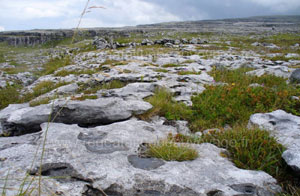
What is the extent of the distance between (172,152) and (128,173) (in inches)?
34.7

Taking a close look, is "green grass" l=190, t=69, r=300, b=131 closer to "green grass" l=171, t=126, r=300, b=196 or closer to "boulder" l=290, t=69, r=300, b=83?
"green grass" l=171, t=126, r=300, b=196

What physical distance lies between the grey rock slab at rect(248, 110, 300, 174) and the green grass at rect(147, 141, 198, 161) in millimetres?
1487

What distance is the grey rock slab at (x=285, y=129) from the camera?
126 inches

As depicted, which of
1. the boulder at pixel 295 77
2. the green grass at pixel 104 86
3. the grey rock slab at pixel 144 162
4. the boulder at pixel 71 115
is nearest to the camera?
the grey rock slab at pixel 144 162

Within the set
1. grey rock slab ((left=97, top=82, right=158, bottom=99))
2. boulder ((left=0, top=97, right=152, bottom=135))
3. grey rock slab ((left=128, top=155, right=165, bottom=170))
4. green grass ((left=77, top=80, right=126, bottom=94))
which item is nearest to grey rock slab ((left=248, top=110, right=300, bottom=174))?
grey rock slab ((left=128, top=155, right=165, bottom=170))

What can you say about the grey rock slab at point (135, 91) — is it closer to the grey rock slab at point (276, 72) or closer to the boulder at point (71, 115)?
the boulder at point (71, 115)

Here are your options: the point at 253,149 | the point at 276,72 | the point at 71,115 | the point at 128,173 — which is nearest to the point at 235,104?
the point at 253,149

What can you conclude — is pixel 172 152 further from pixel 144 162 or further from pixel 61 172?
pixel 61 172

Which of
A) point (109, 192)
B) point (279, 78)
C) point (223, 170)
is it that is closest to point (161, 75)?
point (279, 78)

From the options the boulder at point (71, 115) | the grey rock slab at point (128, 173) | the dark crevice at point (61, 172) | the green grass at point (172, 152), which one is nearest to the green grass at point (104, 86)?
the boulder at point (71, 115)

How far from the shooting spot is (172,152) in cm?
344

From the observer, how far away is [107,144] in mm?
3799

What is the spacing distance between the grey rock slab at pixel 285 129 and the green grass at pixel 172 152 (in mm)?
1487

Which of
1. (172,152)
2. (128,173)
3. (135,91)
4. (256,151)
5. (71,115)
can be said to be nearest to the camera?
(128,173)
